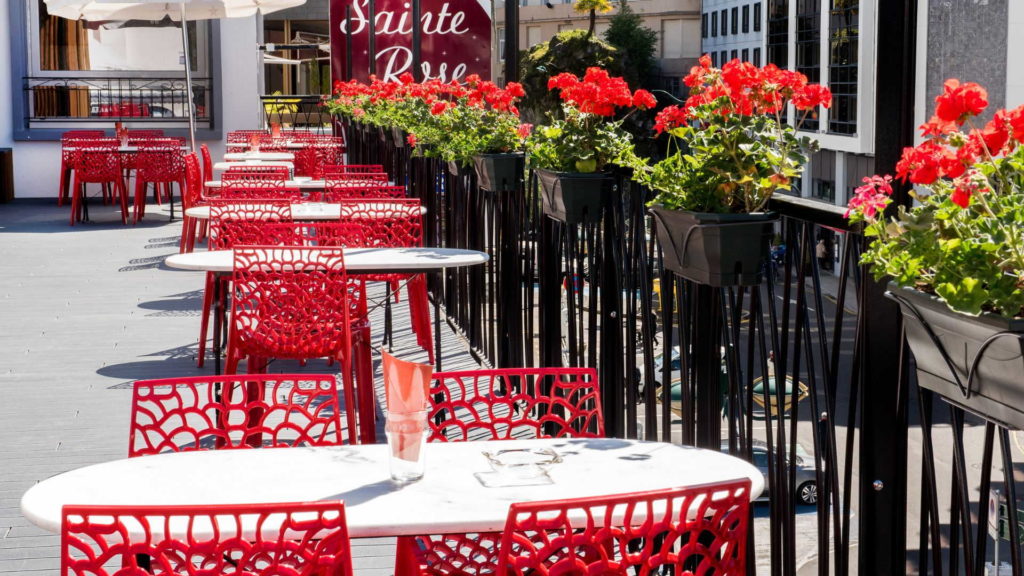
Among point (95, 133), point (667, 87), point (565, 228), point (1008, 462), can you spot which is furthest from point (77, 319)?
point (667, 87)

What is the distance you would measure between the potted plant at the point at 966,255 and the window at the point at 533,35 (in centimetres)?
8577

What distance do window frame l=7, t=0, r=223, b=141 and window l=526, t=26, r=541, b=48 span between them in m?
69.6

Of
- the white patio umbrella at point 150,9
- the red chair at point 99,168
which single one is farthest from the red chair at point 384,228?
the red chair at point 99,168

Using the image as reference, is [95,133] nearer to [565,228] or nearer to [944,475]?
[565,228]

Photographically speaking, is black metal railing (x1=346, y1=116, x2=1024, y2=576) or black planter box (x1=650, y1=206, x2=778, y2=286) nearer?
black metal railing (x1=346, y1=116, x2=1024, y2=576)

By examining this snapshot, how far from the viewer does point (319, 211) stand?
6.65 m

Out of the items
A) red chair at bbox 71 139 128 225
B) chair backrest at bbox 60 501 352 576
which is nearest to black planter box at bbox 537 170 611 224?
chair backrest at bbox 60 501 352 576

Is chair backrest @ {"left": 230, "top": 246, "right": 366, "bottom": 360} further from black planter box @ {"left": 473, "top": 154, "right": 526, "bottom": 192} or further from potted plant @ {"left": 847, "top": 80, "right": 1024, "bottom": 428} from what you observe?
potted plant @ {"left": 847, "top": 80, "right": 1024, "bottom": 428}

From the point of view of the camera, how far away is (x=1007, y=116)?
160 centimetres

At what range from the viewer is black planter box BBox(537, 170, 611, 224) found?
12.9ft

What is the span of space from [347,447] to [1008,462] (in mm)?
1139

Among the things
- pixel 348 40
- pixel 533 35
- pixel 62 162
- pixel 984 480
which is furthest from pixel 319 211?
pixel 533 35

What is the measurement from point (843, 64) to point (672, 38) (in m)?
17.3

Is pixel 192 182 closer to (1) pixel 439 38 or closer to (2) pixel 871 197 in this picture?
(1) pixel 439 38
